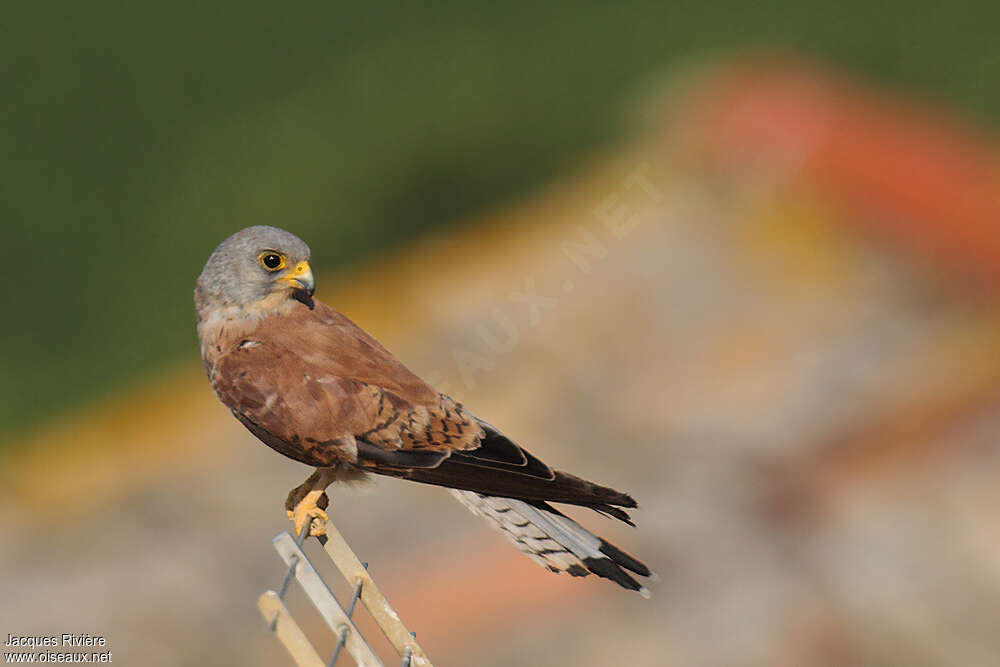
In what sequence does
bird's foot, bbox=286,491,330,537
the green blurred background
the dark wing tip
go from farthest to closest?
the green blurred background → bird's foot, bbox=286,491,330,537 → the dark wing tip

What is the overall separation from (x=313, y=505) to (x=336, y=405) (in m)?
0.33

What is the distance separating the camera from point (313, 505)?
337cm

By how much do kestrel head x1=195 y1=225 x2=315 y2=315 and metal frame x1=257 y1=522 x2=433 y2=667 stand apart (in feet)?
1.99

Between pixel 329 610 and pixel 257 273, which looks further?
pixel 257 273

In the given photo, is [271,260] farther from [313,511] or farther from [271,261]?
[313,511]

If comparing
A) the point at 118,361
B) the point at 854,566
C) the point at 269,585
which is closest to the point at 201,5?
the point at 118,361

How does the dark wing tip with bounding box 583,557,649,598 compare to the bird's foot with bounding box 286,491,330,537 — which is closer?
the dark wing tip with bounding box 583,557,649,598

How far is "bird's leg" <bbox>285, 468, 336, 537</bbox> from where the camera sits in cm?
335

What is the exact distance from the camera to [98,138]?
1084 cm

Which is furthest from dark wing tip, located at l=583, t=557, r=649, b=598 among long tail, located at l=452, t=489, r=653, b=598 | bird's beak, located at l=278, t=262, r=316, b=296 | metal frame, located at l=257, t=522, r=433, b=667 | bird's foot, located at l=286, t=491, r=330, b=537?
bird's beak, located at l=278, t=262, r=316, b=296

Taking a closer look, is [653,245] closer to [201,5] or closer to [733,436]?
[733,436]

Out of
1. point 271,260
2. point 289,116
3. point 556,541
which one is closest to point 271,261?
point 271,260

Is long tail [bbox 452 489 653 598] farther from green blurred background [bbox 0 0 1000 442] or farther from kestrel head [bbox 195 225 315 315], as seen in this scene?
green blurred background [bbox 0 0 1000 442]

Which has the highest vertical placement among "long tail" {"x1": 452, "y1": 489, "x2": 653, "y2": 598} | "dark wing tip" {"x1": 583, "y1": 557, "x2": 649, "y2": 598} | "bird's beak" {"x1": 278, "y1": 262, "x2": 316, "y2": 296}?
"bird's beak" {"x1": 278, "y1": 262, "x2": 316, "y2": 296}
